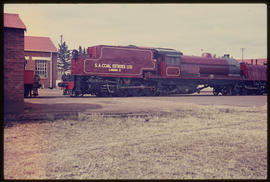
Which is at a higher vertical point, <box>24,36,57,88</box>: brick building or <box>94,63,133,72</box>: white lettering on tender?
<box>24,36,57,88</box>: brick building

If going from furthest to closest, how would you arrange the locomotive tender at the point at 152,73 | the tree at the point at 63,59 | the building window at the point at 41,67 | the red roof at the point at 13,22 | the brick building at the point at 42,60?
the tree at the point at 63,59 < the building window at the point at 41,67 < the brick building at the point at 42,60 < the locomotive tender at the point at 152,73 < the red roof at the point at 13,22

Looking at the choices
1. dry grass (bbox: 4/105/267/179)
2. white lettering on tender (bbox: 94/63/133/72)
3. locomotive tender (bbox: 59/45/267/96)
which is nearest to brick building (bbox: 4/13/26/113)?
dry grass (bbox: 4/105/267/179)

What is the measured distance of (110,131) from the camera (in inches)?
268

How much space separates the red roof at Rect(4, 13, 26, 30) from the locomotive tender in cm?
776

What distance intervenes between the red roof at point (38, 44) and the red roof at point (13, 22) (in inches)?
822

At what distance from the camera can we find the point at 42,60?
98.6ft

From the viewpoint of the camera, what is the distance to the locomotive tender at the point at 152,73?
1788 centimetres

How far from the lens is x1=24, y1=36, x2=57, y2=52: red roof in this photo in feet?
98.3

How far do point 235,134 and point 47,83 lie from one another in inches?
1022

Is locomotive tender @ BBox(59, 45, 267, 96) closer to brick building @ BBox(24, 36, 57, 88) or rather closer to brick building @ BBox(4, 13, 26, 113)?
brick building @ BBox(4, 13, 26, 113)

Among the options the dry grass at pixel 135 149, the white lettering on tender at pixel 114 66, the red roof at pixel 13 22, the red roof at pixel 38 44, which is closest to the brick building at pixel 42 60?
the red roof at pixel 38 44

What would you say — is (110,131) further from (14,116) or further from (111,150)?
(14,116)

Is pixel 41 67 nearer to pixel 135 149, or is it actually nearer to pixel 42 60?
pixel 42 60

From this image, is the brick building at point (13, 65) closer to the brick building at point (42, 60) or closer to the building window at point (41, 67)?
the brick building at point (42, 60)
